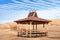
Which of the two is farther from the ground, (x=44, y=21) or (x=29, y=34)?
(x=44, y=21)

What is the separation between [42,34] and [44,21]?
384cm

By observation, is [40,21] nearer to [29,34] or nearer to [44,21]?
[44,21]

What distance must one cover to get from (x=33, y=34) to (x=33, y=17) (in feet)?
12.8

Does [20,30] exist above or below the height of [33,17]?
below

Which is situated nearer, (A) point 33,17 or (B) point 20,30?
(A) point 33,17

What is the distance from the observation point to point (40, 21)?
96.7ft

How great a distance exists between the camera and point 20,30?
32.0 meters

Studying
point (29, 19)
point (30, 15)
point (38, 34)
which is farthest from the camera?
point (38, 34)

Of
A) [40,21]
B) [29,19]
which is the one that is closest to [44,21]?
[40,21]

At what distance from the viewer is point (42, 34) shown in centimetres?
3328

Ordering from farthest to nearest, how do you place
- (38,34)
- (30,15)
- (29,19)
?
1. (38,34)
2. (30,15)
3. (29,19)

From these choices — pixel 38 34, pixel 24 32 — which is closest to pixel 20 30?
pixel 24 32

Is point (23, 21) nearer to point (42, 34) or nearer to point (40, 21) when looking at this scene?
point (40, 21)

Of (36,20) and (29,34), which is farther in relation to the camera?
(29,34)
